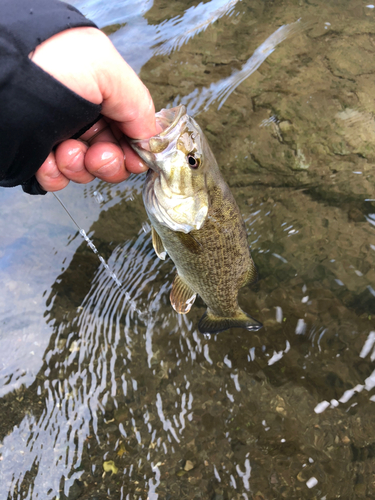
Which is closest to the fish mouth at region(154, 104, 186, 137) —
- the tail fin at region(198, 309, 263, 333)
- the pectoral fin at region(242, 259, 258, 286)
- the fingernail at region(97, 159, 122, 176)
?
the fingernail at region(97, 159, 122, 176)

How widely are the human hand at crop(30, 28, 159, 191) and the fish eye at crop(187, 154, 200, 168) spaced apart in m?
0.23

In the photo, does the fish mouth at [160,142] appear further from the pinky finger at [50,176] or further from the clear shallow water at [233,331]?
the clear shallow water at [233,331]

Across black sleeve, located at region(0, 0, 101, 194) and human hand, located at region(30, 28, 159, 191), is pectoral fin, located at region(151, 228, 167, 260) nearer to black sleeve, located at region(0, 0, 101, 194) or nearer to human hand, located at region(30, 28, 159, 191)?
human hand, located at region(30, 28, 159, 191)

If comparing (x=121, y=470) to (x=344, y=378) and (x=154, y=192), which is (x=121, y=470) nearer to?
(x=344, y=378)

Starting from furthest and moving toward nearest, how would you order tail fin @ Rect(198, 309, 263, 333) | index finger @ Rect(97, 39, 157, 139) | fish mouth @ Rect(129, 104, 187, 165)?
tail fin @ Rect(198, 309, 263, 333) → fish mouth @ Rect(129, 104, 187, 165) → index finger @ Rect(97, 39, 157, 139)

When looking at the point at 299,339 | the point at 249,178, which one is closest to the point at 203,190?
the point at 249,178

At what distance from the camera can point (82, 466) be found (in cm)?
295

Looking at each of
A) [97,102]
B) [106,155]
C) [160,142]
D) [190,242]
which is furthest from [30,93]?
[190,242]

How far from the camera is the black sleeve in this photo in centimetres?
142

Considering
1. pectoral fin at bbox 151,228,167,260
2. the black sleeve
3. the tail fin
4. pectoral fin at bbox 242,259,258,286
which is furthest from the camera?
the tail fin

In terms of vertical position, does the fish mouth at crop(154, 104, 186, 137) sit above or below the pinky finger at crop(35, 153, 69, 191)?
below

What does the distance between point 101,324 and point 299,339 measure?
191 centimetres

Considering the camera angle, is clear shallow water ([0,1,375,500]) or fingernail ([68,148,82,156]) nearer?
fingernail ([68,148,82,156])

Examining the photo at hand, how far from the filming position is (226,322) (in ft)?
9.66
